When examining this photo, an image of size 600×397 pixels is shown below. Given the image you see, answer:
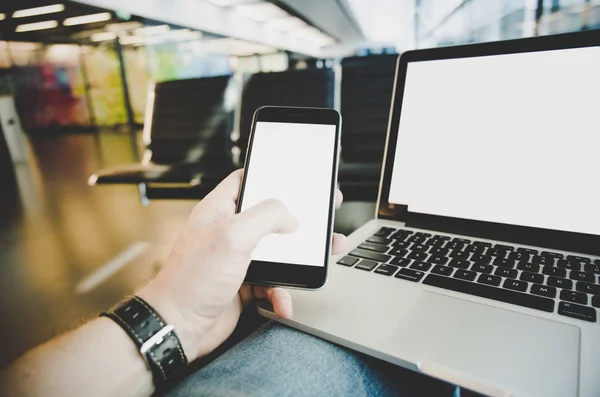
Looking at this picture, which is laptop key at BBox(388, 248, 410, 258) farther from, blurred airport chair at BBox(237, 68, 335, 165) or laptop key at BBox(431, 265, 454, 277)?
blurred airport chair at BBox(237, 68, 335, 165)

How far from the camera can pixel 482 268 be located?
544mm

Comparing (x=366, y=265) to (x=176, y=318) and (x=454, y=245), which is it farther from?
(x=176, y=318)

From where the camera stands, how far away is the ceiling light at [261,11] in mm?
9672

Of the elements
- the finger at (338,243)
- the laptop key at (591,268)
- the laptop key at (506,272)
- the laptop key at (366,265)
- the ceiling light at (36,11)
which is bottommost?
the laptop key at (366,265)

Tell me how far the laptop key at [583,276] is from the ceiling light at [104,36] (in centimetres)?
1140

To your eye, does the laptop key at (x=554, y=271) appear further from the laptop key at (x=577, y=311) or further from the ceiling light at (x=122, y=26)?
the ceiling light at (x=122, y=26)

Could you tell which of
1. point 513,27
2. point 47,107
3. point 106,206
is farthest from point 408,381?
point 47,107

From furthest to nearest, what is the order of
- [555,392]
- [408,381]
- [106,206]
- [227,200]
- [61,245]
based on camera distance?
[106,206], [61,245], [227,200], [408,381], [555,392]

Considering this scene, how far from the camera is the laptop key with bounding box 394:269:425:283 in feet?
1.75

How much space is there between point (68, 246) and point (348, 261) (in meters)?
2.48

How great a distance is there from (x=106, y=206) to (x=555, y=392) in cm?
366

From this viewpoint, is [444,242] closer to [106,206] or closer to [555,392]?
[555,392]

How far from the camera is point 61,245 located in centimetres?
240

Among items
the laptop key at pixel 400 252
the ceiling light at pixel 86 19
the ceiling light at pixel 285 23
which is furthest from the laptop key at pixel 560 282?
the ceiling light at pixel 285 23
